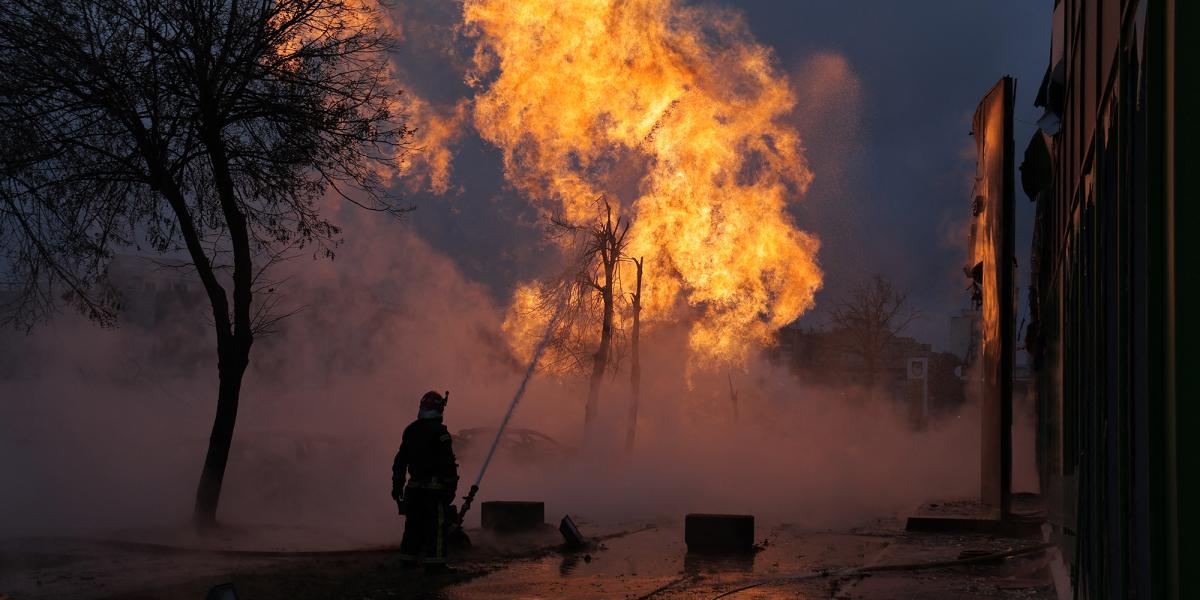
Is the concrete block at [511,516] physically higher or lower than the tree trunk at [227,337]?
lower

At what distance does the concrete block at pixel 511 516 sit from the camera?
1464 centimetres

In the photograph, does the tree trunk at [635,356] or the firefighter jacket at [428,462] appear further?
the tree trunk at [635,356]

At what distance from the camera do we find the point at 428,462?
435 inches

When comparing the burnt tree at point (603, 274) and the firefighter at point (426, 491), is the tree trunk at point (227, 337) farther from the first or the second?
the burnt tree at point (603, 274)

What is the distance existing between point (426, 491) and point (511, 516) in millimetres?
3885

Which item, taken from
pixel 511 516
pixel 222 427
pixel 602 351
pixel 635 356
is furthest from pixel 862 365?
pixel 222 427

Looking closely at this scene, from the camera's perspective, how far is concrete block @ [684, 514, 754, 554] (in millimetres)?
13027

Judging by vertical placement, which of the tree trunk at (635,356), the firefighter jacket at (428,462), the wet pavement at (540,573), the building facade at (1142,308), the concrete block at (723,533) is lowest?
the wet pavement at (540,573)

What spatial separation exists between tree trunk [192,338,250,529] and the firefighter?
3.43m

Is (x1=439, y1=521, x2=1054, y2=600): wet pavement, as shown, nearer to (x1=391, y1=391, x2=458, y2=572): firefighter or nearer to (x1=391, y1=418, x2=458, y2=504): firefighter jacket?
(x1=391, y1=391, x2=458, y2=572): firefighter

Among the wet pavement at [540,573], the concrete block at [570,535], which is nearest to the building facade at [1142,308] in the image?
the wet pavement at [540,573]

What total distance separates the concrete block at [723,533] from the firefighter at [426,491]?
337 cm

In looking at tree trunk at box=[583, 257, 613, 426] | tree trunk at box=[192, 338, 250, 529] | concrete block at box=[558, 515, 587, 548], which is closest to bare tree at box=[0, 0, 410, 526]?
tree trunk at box=[192, 338, 250, 529]

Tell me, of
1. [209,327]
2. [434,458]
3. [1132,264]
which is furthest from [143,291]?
[1132,264]
